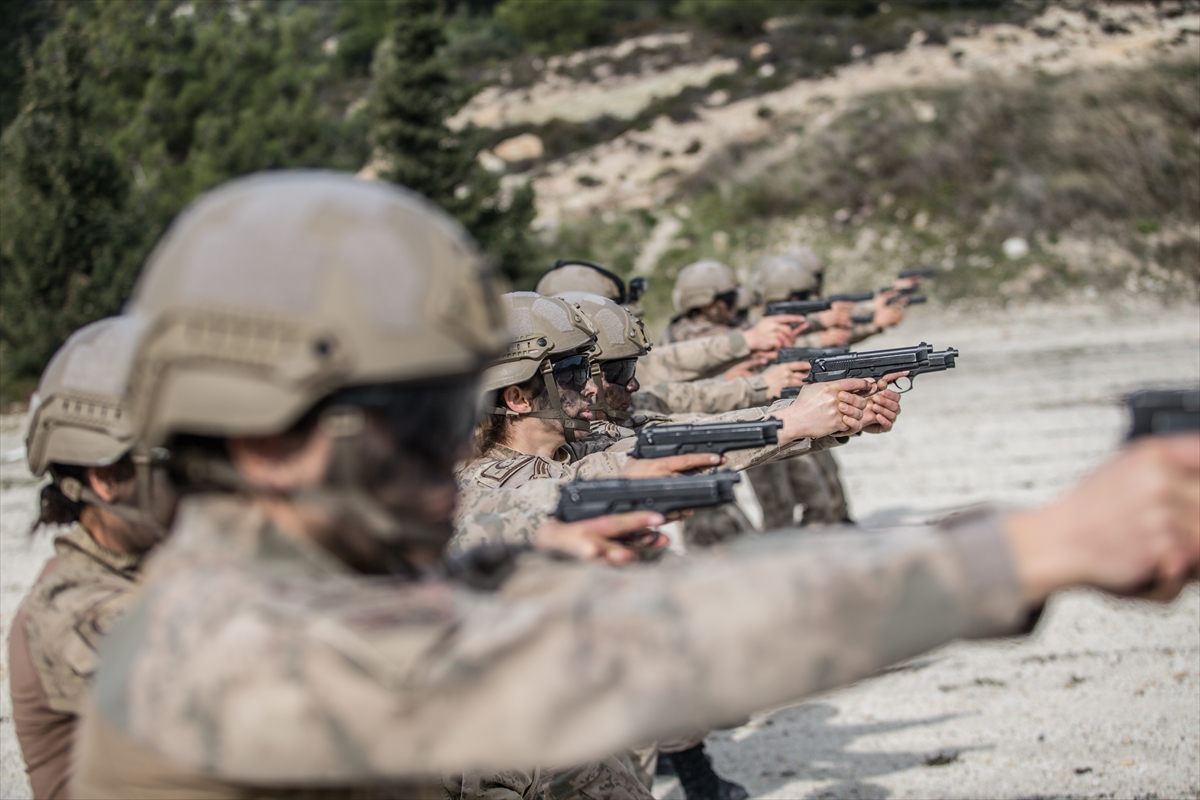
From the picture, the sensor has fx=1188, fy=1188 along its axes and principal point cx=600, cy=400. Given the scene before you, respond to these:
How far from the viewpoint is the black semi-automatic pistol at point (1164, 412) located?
197 centimetres

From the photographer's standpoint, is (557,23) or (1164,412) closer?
(1164,412)

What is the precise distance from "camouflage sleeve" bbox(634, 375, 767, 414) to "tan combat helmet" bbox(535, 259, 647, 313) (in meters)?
0.76

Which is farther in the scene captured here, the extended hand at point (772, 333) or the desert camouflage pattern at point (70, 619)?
the extended hand at point (772, 333)

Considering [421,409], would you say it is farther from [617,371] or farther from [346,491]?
[617,371]

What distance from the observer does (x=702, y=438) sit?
414 centimetres

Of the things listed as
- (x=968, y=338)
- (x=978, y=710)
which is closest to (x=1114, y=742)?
(x=978, y=710)

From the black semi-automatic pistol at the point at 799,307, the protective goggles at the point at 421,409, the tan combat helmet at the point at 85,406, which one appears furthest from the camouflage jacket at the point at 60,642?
→ the black semi-automatic pistol at the point at 799,307

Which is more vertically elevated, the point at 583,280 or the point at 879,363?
the point at 879,363

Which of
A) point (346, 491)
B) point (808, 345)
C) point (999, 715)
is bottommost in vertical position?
point (808, 345)

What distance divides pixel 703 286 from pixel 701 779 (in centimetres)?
525

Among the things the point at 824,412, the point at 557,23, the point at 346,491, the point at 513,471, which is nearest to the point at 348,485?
the point at 346,491

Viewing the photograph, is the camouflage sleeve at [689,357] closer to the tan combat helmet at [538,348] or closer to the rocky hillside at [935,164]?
the tan combat helmet at [538,348]

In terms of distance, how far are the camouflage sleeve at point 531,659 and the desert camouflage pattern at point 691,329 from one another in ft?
27.3

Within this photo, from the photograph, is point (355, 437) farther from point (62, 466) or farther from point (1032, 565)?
point (62, 466)
